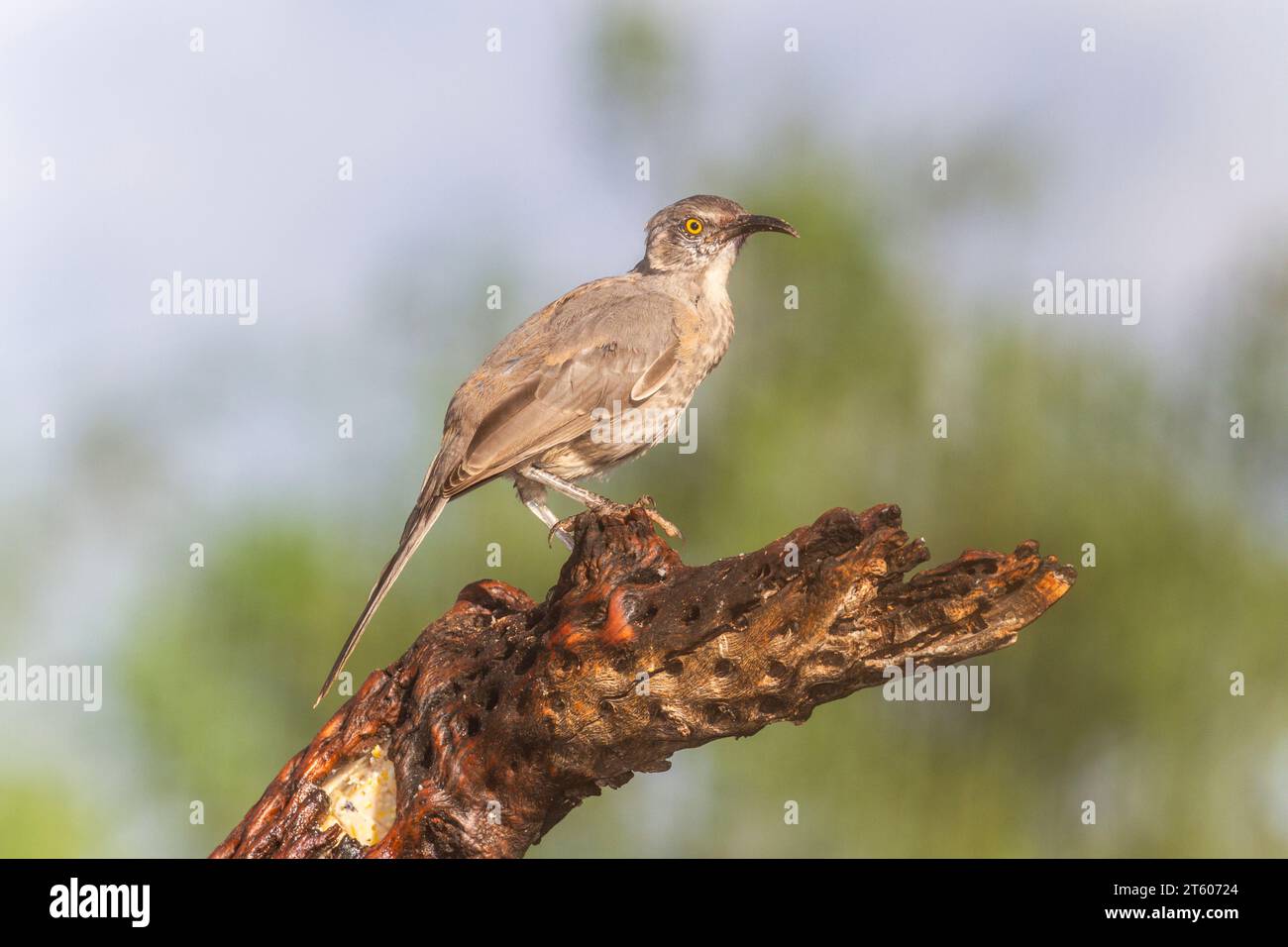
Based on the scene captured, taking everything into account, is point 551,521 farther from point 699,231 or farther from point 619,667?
point 619,667

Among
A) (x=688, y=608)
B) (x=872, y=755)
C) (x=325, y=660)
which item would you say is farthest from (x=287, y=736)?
(x=688, y=608)

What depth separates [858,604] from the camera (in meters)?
4.42

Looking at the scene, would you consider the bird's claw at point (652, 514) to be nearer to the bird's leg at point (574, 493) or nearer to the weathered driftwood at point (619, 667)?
the bird's leg at point (574, 493)

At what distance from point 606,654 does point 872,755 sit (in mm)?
6396

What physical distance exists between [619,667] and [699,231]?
3.42 metres

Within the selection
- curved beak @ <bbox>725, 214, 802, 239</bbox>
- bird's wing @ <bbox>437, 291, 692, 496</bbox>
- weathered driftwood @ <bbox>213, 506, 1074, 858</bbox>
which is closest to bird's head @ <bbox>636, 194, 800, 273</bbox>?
curved beak @ <bbox>725, 214, 802, 239</bbox>

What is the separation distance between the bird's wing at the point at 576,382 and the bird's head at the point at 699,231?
529 millimetres

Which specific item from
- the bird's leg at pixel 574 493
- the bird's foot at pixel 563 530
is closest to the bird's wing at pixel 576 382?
the bird's leg at pixel 574 493

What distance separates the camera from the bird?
21.0ft

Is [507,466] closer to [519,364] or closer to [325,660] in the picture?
[519,364]

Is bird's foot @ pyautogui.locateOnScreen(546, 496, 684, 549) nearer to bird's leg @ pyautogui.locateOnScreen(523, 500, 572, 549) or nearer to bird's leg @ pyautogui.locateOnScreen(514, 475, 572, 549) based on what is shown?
bird's leg @ pyautogui.locateOnScreen(523, 500, 572, 549)

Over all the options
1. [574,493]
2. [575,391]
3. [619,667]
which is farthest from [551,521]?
[619,667]

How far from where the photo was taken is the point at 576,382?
6617 mm

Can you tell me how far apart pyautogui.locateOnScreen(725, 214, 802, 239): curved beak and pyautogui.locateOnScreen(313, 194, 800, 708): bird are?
0.72 ft
